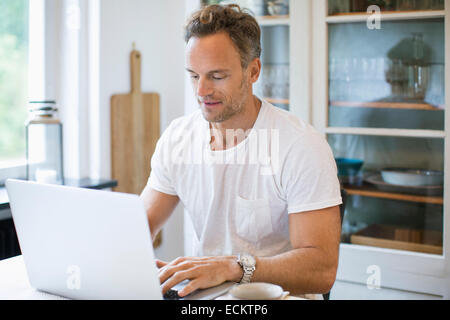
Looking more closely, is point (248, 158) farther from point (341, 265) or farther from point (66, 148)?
point (66, 148)

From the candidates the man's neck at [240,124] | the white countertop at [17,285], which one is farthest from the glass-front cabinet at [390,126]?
the white countertop at [17,285]

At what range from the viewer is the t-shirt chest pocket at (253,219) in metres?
1.58

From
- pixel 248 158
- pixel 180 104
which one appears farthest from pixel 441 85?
pixel 180 104

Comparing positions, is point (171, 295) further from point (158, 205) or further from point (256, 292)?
point (158, 205)

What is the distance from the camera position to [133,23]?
9.07 ft

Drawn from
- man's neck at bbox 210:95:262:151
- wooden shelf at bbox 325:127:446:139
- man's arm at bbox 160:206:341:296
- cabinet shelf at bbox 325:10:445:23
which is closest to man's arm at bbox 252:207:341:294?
man's arm at bbox 160:206:341:296

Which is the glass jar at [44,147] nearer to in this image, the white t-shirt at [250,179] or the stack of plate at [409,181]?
A: the white t-shirt at [250,179]

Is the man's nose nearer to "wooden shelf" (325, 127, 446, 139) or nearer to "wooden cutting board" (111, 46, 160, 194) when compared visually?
"wooden shelf" (325, 127, 446, 139)

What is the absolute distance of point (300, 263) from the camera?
1.37 m

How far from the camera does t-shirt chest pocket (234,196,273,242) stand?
1.58 meters

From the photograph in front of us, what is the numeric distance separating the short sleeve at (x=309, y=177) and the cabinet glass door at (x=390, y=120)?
0.90 meters

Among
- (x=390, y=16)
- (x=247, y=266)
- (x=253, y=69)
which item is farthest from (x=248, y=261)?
(x=390, y=16)

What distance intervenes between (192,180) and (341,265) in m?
1.03

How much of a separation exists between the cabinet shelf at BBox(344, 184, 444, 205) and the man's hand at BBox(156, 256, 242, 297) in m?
1.27
